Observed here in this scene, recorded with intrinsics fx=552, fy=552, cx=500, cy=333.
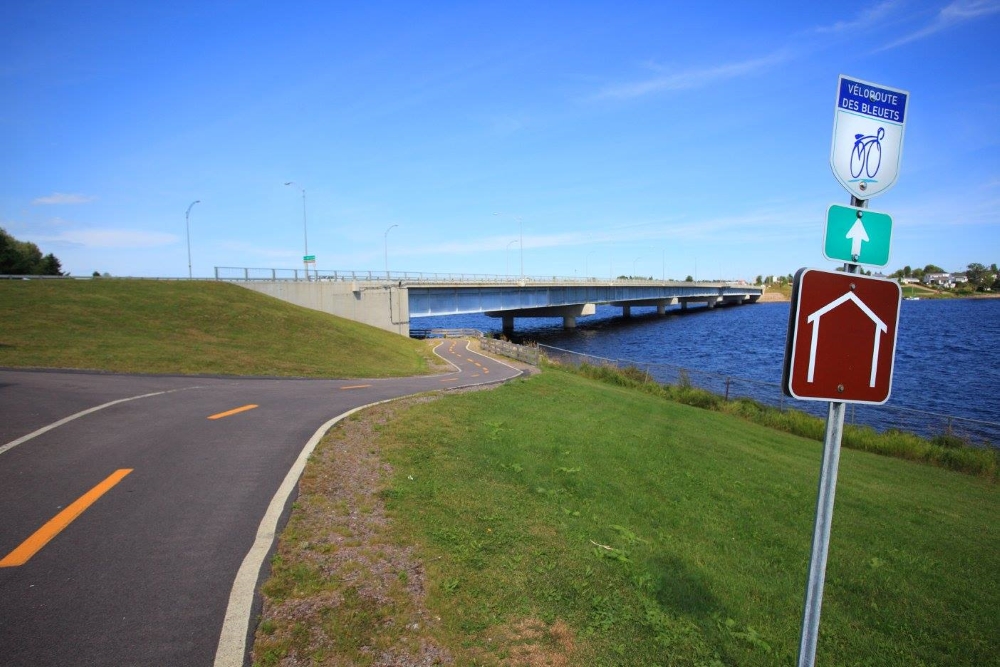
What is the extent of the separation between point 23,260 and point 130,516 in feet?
297

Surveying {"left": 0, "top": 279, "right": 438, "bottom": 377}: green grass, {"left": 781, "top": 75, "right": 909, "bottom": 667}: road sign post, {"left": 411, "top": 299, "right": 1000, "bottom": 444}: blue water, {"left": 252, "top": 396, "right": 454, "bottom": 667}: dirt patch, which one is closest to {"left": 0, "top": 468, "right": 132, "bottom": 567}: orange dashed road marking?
{"left": 252, "top": 396, "right": 454, "bottom": 667}: dirt patch

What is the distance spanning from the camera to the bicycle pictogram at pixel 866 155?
10.5ft

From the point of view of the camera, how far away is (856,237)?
3.04 metres

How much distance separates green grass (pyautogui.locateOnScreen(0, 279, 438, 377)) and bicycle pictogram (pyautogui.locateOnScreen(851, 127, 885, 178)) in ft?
69.5

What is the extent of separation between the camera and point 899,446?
17.3m

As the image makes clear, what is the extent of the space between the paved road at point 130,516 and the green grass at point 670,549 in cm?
188

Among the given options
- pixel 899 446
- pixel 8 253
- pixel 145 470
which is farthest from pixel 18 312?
pixel 8 253

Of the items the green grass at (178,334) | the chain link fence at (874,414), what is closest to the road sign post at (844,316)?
the chain link fence at (874,414)

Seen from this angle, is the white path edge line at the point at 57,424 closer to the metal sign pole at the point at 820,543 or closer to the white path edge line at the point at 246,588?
the white path edge line at the point at 246,588

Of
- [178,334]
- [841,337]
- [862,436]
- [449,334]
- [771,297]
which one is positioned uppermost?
[841,337]

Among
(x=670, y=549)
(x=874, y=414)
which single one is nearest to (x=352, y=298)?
(x=874, y=414)

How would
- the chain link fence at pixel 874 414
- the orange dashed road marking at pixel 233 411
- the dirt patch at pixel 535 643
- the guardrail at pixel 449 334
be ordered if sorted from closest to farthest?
the dirt patch at pixel 535 643, the orange dashed road marking at pixel 233 411, the chain link fence at pixel 874 414, the guardrail at pixel 449 334

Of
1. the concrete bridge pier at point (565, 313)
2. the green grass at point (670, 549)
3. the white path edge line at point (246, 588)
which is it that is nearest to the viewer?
the white path edge line at point (246, 588)

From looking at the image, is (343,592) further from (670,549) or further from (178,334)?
(178,334)
